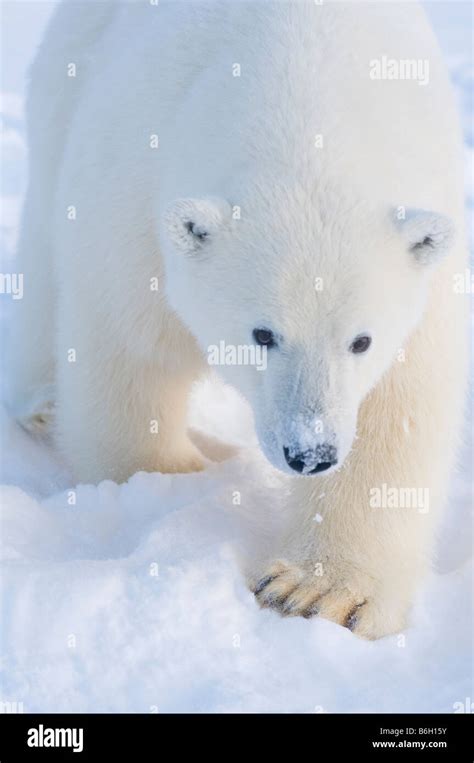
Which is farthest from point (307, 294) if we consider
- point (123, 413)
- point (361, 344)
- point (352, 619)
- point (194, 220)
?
point (123, 413)

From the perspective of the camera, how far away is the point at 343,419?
3352 millimetres

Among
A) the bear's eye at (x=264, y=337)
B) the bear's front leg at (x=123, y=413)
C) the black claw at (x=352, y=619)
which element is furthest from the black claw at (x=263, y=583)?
the bear's front leg at (x=123, y=413)

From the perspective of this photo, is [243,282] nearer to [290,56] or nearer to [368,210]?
[368,210]

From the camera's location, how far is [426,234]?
3.50 m

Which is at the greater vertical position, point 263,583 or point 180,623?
point 263,583

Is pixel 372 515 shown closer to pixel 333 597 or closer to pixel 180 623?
pixel 333 597

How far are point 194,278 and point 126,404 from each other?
3.27 feet

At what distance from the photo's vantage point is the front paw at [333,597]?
374cm

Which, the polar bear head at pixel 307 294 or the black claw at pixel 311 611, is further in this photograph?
the black claw at pixel 311 611

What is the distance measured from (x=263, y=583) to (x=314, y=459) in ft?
2.17

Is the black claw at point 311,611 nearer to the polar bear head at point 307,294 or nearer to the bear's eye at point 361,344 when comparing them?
the polar bear head at point 307,294

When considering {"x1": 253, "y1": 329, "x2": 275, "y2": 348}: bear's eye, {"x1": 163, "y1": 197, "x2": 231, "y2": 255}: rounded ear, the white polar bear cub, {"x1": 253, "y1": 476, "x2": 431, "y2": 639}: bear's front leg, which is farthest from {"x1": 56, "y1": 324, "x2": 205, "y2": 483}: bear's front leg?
{"x1": 253, "y1": 329, "x2": 275, "y2": 348}: bear's eye

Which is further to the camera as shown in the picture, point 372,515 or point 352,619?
point 372,515

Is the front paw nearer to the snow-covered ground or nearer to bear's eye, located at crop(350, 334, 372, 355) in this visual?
the snow-covered ground
